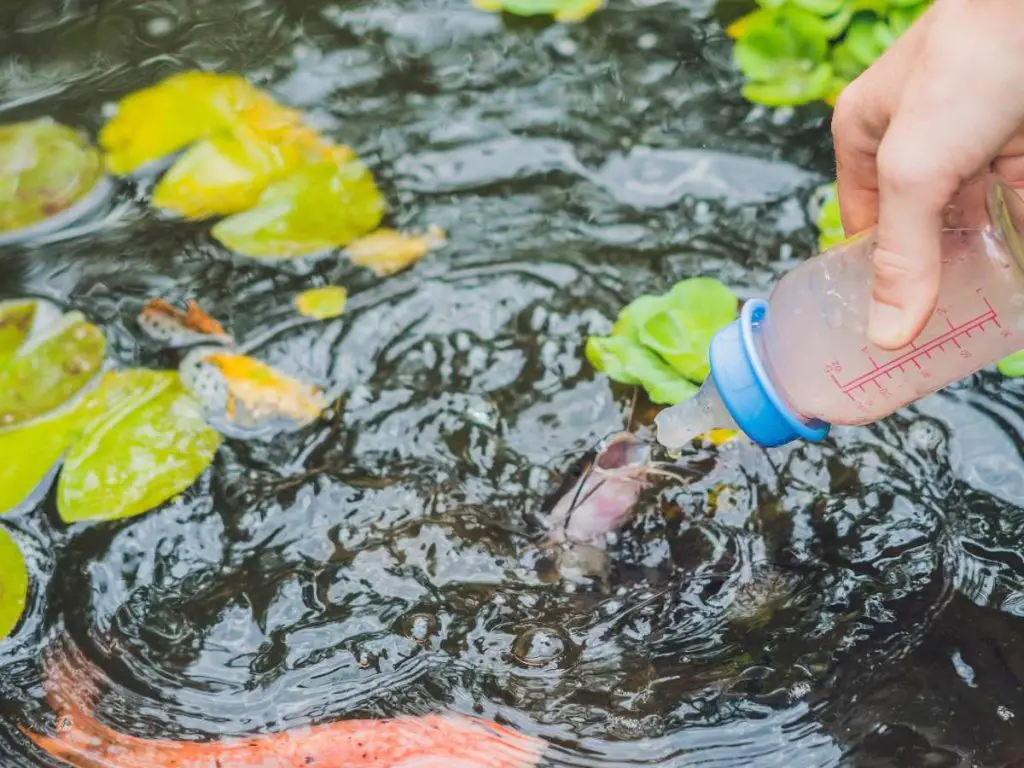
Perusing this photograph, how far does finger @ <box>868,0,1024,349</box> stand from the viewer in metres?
1.34

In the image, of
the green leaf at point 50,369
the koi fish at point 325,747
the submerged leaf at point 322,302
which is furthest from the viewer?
the submerged leaf at point 322,302

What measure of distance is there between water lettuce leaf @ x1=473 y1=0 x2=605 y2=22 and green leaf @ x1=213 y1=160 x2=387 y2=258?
85 cm

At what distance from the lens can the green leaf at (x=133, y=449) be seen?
2309mm

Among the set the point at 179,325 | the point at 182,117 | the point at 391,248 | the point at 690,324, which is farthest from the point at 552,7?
the point at 179,325

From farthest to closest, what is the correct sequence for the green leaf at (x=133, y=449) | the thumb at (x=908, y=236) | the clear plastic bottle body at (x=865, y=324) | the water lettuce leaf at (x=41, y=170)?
the water lettuce leaf at (x=41, y=170)
the green leaf at (x=133, y=449)
the clear plastic bottle body at (x=865, y=324)
the thumb at (x=908, y=236)

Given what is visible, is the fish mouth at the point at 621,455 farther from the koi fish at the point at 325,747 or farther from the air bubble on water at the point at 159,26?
the air bubble on water at the point at 159,26

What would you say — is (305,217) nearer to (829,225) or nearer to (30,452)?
(30,452)

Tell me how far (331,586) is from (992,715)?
126 centimetres

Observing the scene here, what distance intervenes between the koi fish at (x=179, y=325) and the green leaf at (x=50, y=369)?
0.12m

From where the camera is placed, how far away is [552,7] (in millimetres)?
3379

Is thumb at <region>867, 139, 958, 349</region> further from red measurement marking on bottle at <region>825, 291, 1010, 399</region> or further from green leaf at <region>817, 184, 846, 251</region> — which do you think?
green leaf at <region>817, 184, 846, 251</region>

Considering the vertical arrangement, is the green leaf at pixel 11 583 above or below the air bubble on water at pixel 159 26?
below

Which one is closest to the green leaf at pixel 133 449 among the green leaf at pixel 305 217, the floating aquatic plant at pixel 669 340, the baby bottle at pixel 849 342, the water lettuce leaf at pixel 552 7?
the green leaf at pixel 305 217

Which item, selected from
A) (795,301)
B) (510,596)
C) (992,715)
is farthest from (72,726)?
(992,715)
